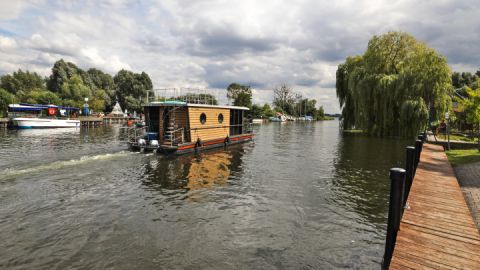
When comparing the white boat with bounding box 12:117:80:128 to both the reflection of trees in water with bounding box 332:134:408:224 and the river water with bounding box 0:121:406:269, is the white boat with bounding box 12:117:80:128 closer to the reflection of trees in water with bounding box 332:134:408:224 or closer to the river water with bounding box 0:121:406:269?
the river water with bounding box 0:121:406:269

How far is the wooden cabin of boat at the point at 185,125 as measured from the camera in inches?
827

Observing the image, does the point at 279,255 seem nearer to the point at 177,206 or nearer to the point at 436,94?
the point at 177,206

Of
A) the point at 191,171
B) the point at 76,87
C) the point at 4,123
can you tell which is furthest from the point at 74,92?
the point at 191,171

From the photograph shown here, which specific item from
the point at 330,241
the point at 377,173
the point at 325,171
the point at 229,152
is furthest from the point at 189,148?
the point at 330,241

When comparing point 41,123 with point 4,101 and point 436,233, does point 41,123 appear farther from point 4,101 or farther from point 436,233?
point 436,233

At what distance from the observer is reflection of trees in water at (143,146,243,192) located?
44.3ft

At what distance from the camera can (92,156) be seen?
19.3 metres

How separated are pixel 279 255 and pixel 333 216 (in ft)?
11.0

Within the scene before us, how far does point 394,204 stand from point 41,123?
54475mm

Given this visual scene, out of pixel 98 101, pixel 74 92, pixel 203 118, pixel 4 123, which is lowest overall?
pixel 4 123

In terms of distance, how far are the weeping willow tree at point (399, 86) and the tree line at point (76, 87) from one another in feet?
207

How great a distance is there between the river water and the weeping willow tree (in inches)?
716

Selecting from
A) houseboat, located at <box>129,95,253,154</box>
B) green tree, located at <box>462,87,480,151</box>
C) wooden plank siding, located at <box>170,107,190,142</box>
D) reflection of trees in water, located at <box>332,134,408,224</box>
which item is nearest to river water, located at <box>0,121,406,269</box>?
reflection of trees in water, located at <box>332,134,408,224</box>

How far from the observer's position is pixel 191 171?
1611 centimetres
